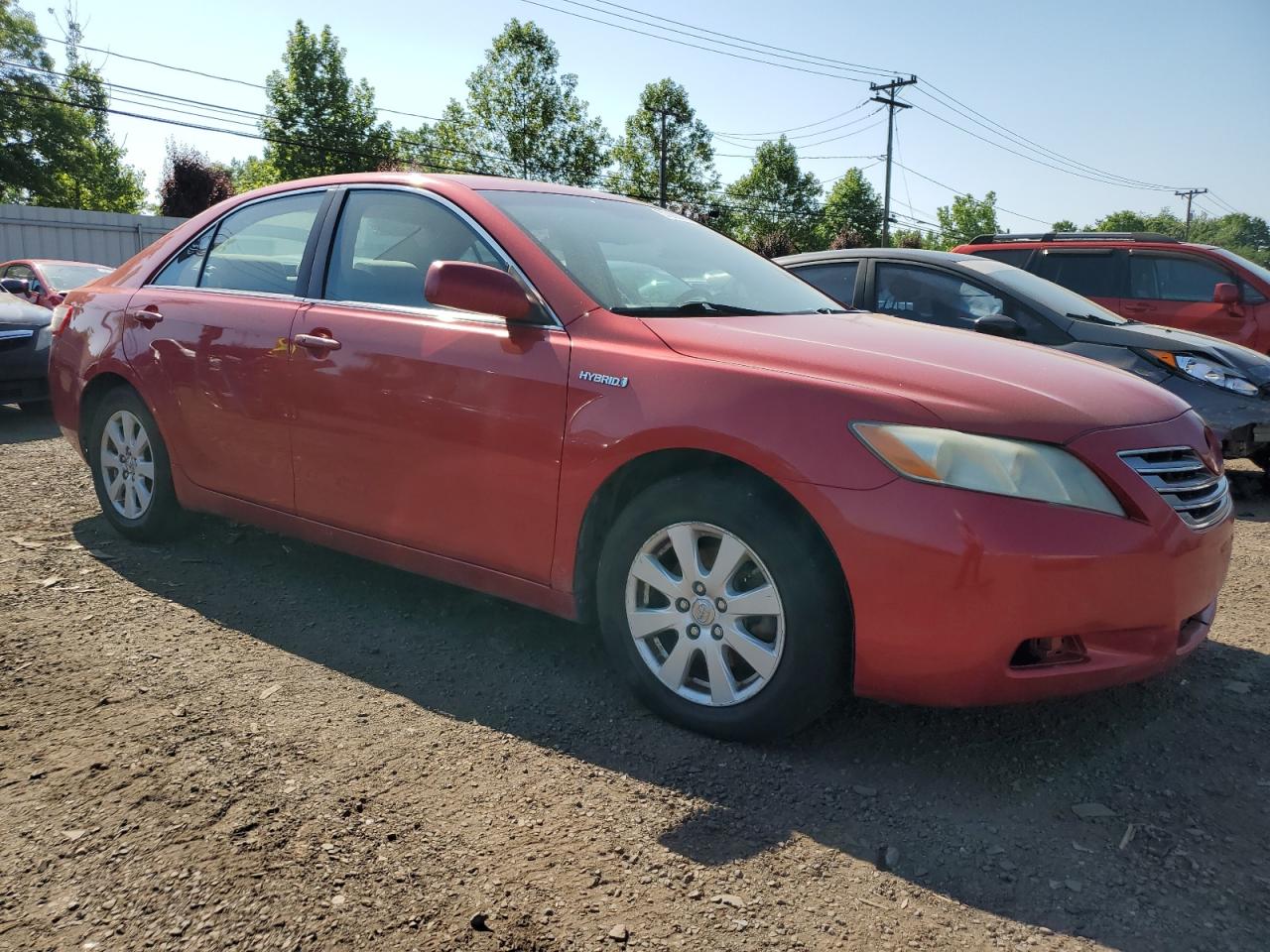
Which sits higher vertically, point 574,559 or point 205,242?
point 205,242

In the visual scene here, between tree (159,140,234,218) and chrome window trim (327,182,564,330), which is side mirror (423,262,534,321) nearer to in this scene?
chrome window trim (327,182,564,330)

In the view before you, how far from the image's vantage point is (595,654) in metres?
3.51

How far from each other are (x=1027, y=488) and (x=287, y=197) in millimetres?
3199

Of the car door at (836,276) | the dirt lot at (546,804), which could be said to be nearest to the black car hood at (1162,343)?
the car door at (836,276)

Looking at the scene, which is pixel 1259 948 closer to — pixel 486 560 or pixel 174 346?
pixel 486 560

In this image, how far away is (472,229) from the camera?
3.42 meters

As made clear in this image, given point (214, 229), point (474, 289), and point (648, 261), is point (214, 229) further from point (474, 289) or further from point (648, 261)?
point (648, 261)

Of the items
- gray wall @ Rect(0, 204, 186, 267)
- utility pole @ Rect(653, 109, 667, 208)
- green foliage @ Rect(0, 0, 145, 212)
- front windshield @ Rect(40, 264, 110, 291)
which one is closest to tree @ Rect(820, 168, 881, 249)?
utility pole @ Rect(653, 109, 667, 208)

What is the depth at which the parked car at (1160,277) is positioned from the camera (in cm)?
847

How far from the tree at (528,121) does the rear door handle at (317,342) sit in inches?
1807

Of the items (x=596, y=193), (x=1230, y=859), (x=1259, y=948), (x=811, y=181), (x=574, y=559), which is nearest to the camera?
(x=1259, y=948)

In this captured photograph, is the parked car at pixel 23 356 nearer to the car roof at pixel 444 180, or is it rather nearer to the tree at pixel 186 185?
the car roof at pixel 444 180

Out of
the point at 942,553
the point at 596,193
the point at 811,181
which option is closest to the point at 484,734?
the point at 942,553

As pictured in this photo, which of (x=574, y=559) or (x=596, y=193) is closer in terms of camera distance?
(x=574, y=559)
